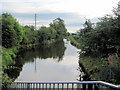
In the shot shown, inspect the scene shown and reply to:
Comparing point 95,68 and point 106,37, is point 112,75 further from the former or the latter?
point 106,37

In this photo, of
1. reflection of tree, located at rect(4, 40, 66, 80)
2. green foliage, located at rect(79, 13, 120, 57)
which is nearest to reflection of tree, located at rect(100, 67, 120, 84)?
green foliage, located at rect(79, 13, 120, 57)

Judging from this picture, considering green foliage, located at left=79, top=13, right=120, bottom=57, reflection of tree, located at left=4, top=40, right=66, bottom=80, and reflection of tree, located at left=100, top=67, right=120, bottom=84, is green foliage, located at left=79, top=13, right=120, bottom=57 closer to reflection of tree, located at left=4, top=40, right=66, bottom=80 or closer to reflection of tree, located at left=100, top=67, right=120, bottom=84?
reflection of tree, located at left=100, top=67, right=120, bottom=84

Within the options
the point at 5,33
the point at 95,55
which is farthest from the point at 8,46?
the point at 95,55

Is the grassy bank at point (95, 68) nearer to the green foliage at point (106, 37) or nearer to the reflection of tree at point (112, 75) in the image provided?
the reflection of tree at point (112, 75)

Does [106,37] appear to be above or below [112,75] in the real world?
above

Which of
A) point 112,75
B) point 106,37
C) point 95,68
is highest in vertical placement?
point 106,37

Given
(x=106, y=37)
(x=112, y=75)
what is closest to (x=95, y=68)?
(x=112, y=75)

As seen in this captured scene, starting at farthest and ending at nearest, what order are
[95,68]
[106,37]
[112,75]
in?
[106,37], [95,68], [112,75]

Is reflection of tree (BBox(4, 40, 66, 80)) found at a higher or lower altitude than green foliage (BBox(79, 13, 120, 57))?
lower

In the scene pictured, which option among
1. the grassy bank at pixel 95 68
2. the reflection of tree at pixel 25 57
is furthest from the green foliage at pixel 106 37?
the reflection of tree at pixel 25 57

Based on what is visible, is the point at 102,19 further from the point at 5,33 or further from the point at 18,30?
the point at 18,30

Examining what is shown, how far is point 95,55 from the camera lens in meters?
10.6

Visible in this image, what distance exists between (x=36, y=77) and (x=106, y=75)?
15.8ft

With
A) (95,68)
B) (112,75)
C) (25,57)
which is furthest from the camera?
(25,57)
